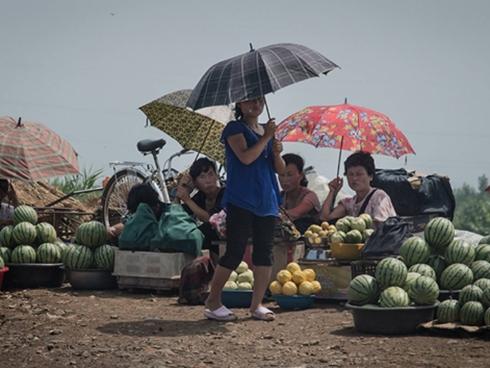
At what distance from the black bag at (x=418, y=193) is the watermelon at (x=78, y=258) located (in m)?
3.55

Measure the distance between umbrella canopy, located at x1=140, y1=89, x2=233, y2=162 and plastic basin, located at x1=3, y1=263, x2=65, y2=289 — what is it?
89.8 inches

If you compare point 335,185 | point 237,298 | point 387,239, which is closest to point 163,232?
point 237,298

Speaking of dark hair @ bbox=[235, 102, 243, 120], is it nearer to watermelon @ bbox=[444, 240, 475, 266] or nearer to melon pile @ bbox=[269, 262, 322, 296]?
melon pile @ bbox=[269, 262, 322, 296]

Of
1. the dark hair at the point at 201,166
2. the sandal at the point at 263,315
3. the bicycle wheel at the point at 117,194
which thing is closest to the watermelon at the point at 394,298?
the sandal at the point at 263,315

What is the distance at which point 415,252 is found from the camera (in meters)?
7.75

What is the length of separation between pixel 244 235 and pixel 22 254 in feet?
12.2

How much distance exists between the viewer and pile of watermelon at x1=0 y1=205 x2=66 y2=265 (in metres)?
10.6

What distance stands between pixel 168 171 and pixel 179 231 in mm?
3201

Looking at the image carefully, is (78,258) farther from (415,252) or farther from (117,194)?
(415,252)

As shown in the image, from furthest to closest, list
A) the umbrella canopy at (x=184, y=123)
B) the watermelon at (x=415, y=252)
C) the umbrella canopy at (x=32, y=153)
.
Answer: the umbrella canopy at (x=184, y=123) < the umbrella canopy at (x=32, y=153) < the watermelon at (x=415, y=252)

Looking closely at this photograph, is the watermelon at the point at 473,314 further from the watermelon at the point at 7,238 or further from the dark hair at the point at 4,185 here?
the dark hair at the point at 4,185

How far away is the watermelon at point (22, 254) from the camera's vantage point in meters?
10.5

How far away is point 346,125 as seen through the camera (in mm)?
10180

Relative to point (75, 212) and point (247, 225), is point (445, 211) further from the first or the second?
point (75, 212)
